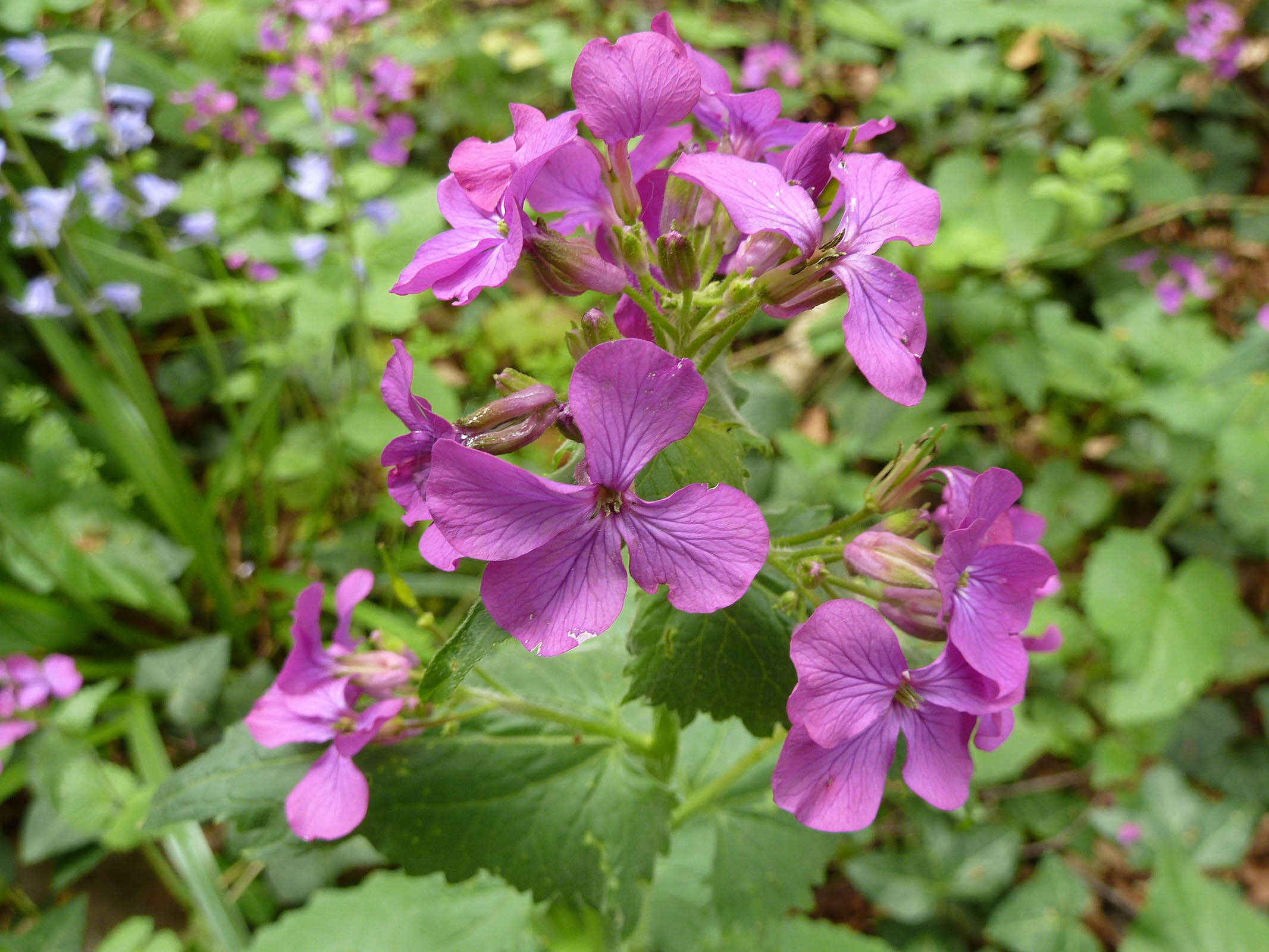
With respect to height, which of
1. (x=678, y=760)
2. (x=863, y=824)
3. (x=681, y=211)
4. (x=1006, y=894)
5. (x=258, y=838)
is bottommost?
(x=1006, y=894)

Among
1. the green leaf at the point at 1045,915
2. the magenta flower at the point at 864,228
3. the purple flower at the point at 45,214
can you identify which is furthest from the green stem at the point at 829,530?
the purple flower at the point at 45,214

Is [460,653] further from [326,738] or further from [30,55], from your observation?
[30,55]

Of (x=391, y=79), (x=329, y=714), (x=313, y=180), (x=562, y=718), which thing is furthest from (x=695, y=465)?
(x=391, y=79)

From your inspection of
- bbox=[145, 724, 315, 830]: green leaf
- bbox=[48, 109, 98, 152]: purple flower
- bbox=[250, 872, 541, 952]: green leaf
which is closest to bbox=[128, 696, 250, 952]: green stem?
bbox=[250, 872, 541, 952]: green leaf

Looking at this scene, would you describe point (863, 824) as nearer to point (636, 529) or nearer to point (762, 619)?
point (762, 619)

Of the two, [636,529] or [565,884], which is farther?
[565,884]

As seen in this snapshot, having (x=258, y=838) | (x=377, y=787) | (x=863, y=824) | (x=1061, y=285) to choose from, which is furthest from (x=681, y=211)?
(x=1061, y=285)
